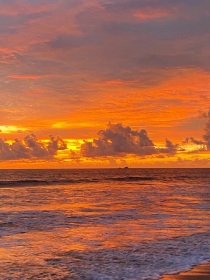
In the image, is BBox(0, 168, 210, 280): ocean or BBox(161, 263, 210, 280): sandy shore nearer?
BBox(161, 263, 210, 280): sandy shore

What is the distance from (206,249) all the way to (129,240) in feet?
11.1

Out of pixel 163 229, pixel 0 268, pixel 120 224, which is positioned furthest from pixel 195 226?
pixel 0 268

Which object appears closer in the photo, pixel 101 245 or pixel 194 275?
pixel 194 275

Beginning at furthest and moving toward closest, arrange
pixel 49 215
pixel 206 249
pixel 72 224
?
pixel 49 215, pixel 72 224, pixel 206 249

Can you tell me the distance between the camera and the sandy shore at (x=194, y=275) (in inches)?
455

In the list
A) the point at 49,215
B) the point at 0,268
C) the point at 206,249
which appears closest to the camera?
the point at 0,268

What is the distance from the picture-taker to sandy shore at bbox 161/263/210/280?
1156 cm

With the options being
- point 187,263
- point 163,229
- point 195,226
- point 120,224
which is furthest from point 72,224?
point 187,263

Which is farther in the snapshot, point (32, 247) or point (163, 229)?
point (163, 229)

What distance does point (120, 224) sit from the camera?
22562 millimetres

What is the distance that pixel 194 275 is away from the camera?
11.9 meters

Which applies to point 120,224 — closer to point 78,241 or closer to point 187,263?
point 78,241

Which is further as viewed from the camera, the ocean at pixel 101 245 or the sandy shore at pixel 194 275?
the ocean at pixel 101 245

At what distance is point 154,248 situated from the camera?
52.3ft
